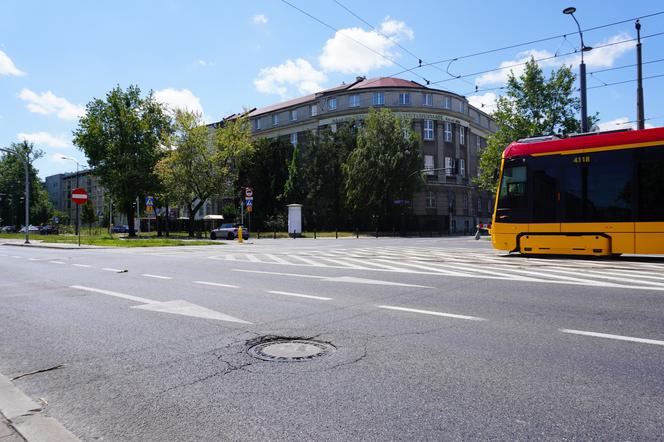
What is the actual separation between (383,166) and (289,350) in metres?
43.7

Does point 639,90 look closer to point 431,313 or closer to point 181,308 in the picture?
point 431,313

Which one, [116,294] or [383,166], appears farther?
[383,166]

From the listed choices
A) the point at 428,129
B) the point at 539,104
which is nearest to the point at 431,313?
the point at 539,104

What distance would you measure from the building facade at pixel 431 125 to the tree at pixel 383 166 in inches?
279

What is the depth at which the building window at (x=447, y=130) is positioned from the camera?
60.1 metres

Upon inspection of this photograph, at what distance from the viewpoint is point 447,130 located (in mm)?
60312

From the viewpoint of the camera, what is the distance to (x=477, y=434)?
267cm

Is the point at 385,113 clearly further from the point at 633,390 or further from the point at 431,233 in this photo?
the point at 633,390

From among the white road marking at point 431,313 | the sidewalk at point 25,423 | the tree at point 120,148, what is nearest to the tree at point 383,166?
the tree at point 120,148

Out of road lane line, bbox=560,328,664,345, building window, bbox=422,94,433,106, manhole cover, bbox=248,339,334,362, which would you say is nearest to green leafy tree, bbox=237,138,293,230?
building window, bbox=422,94,433,106

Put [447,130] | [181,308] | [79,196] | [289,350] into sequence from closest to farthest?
[289,350], [181,308], [79,196], [447,130]

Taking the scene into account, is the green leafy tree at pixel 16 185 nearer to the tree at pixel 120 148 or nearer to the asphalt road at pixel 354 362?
the tree at pixel 120 148

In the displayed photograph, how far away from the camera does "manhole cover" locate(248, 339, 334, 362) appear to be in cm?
422

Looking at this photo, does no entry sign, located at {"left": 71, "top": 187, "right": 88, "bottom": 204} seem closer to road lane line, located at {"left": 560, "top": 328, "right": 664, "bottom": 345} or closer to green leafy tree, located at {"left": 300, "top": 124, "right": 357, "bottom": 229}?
road lane line, located at {"left": 560, "top": 328, "right": 664, "bottom": 345}
